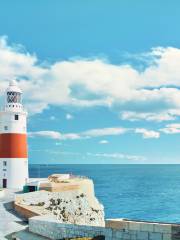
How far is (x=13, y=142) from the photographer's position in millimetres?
46531

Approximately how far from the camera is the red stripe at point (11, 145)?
46.5m

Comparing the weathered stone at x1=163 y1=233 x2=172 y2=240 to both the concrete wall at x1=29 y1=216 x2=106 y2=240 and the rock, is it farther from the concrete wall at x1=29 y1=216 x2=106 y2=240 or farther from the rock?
the rock

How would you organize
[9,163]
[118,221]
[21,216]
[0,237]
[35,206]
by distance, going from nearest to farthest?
[118,221], [0,237], [21,216], [35,206], [9,163]

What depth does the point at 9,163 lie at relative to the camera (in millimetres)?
46719

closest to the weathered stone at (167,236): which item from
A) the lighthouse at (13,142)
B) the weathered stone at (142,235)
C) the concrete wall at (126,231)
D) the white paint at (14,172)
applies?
the concrete wall at (126,231)

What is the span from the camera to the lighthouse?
46594 millimetres

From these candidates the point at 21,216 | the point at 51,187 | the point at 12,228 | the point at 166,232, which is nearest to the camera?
the point at 166,232

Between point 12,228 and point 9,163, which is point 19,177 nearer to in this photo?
point 9,163

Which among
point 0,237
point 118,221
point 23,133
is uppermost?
point 23,133

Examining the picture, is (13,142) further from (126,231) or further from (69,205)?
(126,231)

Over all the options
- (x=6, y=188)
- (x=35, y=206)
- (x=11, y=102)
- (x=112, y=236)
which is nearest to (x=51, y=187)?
(x=35, y=206)

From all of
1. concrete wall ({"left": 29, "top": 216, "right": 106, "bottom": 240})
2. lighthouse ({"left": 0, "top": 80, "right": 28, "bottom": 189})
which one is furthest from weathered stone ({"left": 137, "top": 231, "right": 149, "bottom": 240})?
lighthouse ({"left": 0, "top": 80, "right": 28, "bottom": 189})

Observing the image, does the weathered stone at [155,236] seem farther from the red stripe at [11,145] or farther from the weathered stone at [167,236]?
the red stripe at [11,145]

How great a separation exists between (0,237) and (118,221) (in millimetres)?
9539
